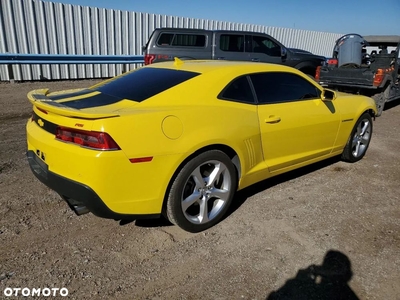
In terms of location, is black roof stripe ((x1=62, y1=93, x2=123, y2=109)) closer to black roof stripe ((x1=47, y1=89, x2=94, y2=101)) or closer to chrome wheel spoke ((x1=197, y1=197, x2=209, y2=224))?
black roof stripe ((x1=47, y1=89, x2=94, y2=101))

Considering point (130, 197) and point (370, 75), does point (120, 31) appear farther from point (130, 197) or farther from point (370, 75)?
point (130, 197)

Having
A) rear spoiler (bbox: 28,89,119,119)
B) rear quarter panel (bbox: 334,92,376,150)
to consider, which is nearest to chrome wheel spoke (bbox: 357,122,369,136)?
rear quarter panel (bbox: 334,92,376,150)

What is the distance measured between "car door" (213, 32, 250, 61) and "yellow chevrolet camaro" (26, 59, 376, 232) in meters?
6.16

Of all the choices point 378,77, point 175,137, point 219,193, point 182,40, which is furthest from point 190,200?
point 182,40

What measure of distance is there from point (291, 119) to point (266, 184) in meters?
0.98

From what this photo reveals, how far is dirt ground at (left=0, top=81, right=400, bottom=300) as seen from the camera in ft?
7.83

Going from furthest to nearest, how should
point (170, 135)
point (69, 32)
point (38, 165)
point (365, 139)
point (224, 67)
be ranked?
point (69, 32), point (365, 139), point (224, 67), point (38, 165), point (170, 135)

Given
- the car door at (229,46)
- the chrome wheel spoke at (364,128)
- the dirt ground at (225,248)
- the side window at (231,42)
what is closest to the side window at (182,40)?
the car door at (229,46)

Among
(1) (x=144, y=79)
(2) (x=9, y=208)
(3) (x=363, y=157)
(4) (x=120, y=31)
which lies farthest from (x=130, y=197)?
(4) (x=120, y=31)

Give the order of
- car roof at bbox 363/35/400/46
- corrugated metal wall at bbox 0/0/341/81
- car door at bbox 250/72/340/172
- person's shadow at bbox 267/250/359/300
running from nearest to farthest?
person's shadow at bbox 267/250/359/300 → car door at bbox 250/72/340/172 → car roof at bbox 363/35/400/46 → corrugated metal wall at bbox 0/0/341/81

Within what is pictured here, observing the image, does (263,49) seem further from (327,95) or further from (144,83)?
(144,83)

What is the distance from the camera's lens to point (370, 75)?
825cm

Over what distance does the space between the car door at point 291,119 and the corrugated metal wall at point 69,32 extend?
9.26 meters

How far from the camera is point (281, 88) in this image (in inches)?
146
